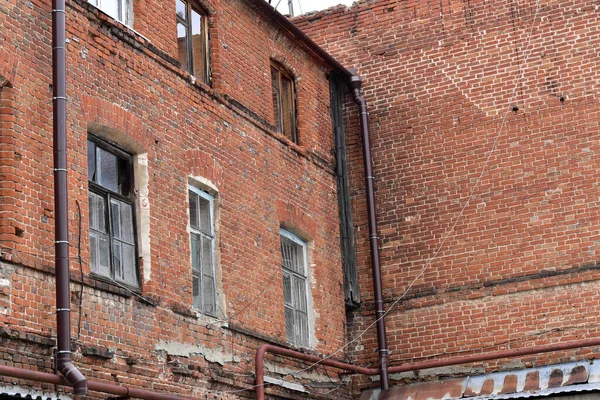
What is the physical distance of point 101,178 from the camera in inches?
458

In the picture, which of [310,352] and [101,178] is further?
[310,352]

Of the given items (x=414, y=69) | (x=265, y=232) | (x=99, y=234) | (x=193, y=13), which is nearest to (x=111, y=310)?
(x=99, y=234)

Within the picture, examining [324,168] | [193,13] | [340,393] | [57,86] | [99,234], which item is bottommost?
[340,393]

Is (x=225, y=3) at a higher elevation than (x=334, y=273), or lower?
higher

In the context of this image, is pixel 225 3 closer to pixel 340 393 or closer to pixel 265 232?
pixel 265 232

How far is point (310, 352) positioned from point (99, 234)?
4.50 m

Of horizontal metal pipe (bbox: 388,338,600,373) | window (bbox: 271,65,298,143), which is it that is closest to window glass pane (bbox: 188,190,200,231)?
window (bbox: 271,65,298,143)

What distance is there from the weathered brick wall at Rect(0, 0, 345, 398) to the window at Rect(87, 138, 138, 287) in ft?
0.51

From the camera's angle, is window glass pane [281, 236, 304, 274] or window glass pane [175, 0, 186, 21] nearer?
window glass pane [175, 0, 186, 21]

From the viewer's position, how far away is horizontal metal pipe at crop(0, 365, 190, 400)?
30.1 feet

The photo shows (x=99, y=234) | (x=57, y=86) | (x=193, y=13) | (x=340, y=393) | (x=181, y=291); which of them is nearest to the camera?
(x=57, y=86)

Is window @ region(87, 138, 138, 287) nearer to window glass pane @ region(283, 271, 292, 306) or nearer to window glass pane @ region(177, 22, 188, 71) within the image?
window glass pane @ region(177, 22, 188, 71)

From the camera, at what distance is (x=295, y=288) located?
1523cm

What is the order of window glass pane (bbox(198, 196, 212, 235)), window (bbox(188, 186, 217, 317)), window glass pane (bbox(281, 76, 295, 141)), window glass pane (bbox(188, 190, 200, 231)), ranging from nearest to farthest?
window (bbox(188, 186, 217, 317))
window glass pane (bbox(188, 190, 200, 231))
window glass pane (bbox(198, 196, 212, 235))
window glass pane (bbox(281, 76, 295, 141))
